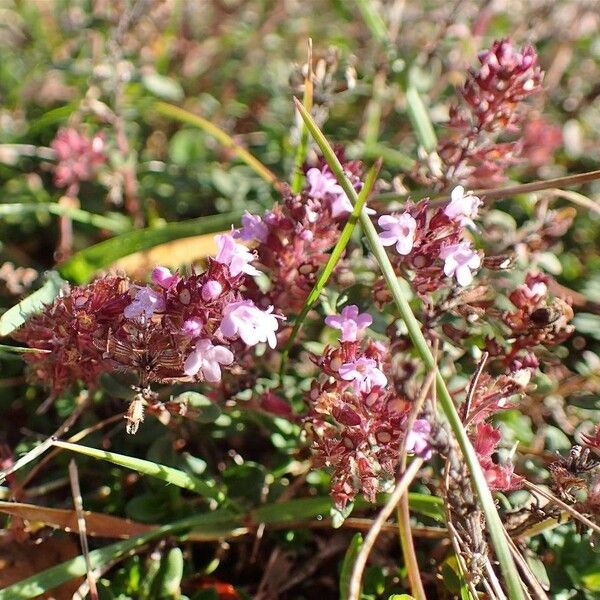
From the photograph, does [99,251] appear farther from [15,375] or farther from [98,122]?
[98,122]

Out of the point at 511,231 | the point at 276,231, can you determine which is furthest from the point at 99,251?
the point at 511,231

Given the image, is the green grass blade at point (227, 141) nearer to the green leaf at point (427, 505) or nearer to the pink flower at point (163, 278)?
the pink flower at point (163, 278)

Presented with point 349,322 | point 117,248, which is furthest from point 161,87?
point 349,322

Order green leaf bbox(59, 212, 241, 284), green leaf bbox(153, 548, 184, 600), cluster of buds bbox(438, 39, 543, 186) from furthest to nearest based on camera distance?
green leaf bbox(59, 212, 241, 284), cluster of buds bbox(438, 39, 543, 186), green leaf bbox(153, 548, 184, 600)

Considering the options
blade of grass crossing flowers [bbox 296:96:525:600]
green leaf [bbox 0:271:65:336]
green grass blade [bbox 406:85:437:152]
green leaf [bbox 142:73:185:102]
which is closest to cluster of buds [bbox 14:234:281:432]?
green leaf [bbox 0:271:65:336]

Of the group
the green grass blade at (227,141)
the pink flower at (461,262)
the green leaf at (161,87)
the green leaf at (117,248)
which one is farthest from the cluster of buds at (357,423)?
the green leaf at (161,87)

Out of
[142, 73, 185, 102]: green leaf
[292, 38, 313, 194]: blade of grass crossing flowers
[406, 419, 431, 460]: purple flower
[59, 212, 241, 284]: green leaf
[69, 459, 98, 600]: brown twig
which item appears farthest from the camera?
[142, 73, 185, 102]: green leaf

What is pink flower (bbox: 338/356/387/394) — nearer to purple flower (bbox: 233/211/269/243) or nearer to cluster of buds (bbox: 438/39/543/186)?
purple flower (bbox: 233/211/269/243)

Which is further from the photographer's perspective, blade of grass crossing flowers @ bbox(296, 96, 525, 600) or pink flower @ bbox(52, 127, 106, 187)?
pink flower @ bbox(52, 127, 106, 187)
